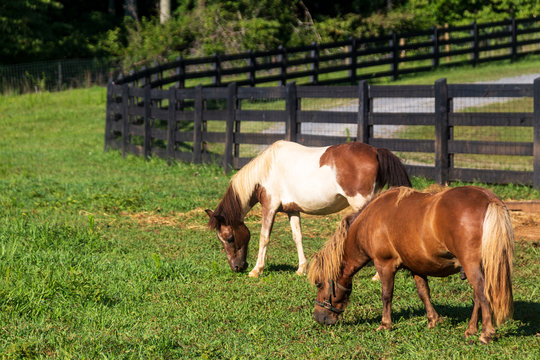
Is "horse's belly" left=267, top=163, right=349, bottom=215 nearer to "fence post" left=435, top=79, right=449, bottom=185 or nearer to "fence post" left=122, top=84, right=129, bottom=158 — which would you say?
"fence post" left=435, top=79, right=449, bottom=185

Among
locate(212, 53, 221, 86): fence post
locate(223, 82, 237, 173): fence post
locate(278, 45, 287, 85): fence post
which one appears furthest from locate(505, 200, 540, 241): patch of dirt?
locate(278, 45, 287, 85): fence post

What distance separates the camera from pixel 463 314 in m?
5.70

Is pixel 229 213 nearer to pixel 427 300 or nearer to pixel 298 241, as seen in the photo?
pixel 298 241

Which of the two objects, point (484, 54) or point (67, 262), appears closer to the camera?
point (67, 262)

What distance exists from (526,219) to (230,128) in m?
6.31

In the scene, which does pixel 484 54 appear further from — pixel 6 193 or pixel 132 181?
pixel 6 193

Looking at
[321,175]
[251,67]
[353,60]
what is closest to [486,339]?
[321,175]

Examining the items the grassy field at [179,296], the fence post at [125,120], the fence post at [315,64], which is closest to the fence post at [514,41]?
the fence post at [315,64]

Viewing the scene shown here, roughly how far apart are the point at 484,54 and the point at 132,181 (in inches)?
775

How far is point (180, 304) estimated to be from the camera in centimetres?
613

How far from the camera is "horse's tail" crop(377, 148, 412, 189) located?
6.68 meters

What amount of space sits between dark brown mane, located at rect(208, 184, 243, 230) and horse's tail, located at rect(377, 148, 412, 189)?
56.6 inches

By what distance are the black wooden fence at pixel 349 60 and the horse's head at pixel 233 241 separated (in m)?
12.4

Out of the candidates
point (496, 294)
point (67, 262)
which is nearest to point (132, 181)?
point (67, 262)
